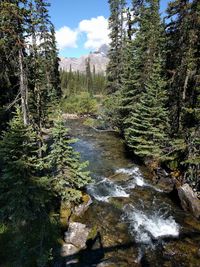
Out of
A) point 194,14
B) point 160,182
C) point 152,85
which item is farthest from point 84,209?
point 194,14

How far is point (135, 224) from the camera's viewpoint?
514 inches

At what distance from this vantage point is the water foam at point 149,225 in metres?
12.3

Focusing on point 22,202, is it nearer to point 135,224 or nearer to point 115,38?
point 135,224

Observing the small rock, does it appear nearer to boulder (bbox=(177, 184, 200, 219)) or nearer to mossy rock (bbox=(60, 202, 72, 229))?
mossy rock (bbox=(60, 202, 72, 229))

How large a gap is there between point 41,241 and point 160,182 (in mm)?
10535

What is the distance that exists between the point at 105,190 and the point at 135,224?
3841 millimetres

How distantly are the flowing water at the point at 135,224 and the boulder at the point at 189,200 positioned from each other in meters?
0.37

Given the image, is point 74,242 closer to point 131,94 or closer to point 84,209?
point 84,209

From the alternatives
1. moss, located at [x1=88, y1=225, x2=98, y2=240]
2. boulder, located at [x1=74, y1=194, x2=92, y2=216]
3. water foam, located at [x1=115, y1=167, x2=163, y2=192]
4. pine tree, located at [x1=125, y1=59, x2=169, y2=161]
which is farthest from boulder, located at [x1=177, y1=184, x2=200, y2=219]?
moss, located at [x1=88, y1=225, x2=98, y2=240]

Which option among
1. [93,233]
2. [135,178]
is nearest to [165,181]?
[135,178]

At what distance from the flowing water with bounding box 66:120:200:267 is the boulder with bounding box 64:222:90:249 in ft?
1.72

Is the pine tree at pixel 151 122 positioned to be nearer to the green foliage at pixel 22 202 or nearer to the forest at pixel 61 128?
the forest at pixel 61 128

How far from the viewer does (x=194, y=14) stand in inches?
674

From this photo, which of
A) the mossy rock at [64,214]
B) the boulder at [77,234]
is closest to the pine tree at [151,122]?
the mossy rock at [64,214]
